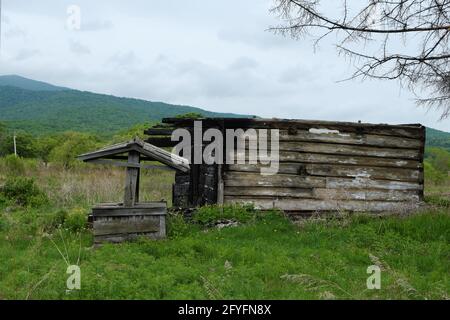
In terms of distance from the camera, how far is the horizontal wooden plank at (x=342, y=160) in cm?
1112

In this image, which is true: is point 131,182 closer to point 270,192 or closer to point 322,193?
point 270,192

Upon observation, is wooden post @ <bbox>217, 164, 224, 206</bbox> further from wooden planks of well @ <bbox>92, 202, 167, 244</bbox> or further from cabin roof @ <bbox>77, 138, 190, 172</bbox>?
wooden planks of well @ <bbox>92, 202, 167, 244</bbox>

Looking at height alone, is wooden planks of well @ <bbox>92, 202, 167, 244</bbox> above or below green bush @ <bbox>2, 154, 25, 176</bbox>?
below

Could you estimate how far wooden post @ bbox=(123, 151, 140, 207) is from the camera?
8.25 metres

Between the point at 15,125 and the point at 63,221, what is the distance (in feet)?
286

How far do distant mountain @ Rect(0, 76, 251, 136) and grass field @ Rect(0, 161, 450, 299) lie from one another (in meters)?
76.9

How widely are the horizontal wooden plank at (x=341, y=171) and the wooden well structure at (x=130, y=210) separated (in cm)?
277

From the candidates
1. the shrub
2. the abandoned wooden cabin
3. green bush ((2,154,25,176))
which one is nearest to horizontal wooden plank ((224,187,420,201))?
the abandoned wooden cabin

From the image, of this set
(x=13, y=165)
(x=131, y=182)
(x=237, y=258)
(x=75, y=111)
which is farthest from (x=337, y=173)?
(x=75, y=111)

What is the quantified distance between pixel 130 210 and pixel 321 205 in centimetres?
502

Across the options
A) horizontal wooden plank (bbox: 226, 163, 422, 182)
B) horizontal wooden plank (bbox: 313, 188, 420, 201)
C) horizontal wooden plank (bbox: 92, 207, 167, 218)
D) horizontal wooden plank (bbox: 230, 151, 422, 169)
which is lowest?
horizontal wooden plank (bbox: 92, 207, 167, 218)

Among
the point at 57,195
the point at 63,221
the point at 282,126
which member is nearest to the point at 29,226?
the point at 63,221

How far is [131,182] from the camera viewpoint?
835cm
